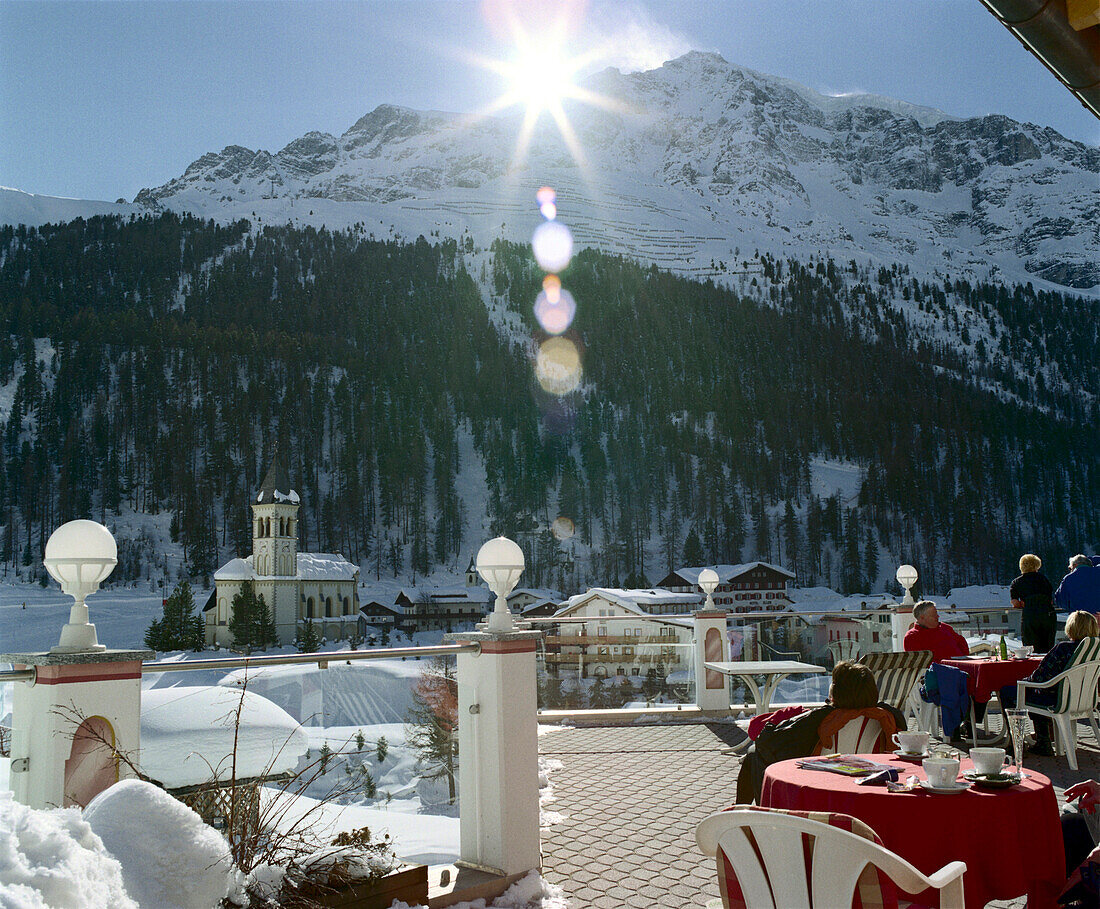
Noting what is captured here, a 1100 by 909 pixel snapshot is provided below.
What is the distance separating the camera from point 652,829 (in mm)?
4430

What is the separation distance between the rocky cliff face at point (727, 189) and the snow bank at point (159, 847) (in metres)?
117

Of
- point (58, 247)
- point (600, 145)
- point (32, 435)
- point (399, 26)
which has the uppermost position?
point (600, 145)

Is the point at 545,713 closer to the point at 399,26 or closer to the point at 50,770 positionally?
the point at 50,770

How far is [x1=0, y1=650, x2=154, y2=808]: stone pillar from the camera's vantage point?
2477 mm

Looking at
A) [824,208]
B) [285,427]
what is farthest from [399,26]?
[824,208]

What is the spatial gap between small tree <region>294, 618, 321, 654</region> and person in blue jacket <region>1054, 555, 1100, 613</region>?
2040 inches

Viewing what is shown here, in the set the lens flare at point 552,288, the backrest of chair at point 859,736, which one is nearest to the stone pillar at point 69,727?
the backrest of chair at point 859,736

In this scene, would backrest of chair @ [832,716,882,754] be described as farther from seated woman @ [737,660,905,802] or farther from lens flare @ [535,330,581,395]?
lens flare @ [535,330,581,395]

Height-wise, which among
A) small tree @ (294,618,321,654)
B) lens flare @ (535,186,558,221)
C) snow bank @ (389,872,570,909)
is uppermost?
lens flare @ (535,186,558,221)

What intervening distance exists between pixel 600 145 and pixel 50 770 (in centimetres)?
20433

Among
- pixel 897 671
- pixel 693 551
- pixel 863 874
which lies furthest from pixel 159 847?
pixel 693 551

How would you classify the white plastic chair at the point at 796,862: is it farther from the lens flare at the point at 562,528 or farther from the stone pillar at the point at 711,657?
the lens flare at the point at 562,528

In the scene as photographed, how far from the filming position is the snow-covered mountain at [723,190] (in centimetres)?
12438

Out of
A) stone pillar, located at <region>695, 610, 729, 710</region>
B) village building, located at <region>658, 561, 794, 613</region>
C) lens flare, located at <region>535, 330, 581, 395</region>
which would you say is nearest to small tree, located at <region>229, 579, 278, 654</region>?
village building, located at <region>658, 561, 794, 613</region>
